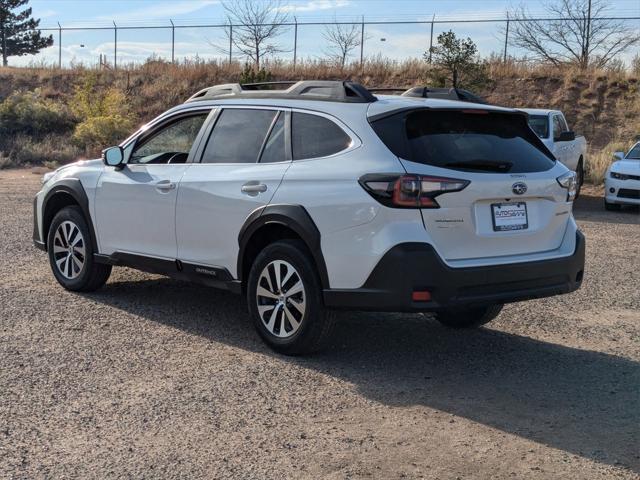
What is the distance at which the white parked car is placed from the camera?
15859mm

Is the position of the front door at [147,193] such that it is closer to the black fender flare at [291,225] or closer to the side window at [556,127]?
the black fender flare at [291,225]

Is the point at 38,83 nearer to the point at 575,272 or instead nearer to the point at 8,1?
the point at 8,1

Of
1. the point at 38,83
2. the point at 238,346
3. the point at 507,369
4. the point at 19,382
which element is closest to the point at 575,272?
the point at 507,369

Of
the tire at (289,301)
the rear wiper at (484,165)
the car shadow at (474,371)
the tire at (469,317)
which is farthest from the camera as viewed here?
the tire at (469,317)

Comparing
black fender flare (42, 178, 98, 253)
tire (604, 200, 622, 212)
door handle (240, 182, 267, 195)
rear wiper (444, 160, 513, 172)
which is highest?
rear wiper (444, 160, 513, 172)

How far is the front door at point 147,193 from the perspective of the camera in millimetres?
6626

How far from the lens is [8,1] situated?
2594 inches

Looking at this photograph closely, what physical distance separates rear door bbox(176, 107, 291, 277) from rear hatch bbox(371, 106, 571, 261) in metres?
0.94

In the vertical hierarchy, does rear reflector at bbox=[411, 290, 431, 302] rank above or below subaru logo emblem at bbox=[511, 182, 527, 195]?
below

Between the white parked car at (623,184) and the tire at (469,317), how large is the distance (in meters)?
10.3

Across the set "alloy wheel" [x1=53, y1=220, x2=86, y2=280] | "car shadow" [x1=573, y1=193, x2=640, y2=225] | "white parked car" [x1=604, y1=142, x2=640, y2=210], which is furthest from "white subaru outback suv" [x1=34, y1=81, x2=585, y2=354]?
"white parked car" [x1=604, y1=142, x2=640, y2=210]

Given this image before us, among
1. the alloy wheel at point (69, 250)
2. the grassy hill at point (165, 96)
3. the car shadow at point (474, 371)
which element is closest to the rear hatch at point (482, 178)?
the car shadow at point (474, 371)

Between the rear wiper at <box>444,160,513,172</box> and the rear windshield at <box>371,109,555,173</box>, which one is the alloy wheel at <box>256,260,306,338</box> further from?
the rear wiper at <box>444,160,513,172</box>

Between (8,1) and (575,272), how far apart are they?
68344 mm
